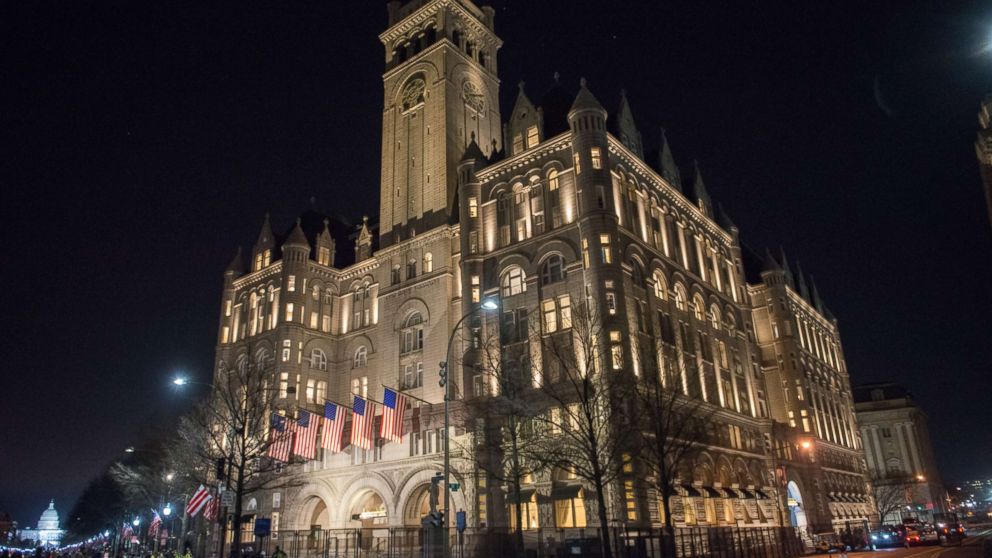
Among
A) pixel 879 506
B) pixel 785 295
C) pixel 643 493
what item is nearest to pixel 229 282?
pixel 643 493

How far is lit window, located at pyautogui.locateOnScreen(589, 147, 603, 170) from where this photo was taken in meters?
49.4

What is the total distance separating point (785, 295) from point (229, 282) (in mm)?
61472

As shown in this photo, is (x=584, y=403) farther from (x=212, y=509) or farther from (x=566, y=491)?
(x=212, y=509)

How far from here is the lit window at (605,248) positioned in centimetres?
4653

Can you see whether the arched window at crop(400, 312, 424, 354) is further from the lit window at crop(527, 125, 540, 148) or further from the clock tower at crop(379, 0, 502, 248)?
the lit window at crop(527, 125, 540, 148)

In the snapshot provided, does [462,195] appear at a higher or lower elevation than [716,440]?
higher

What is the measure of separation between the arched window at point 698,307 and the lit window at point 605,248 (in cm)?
1379

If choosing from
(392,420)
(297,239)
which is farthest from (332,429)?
(297,239)

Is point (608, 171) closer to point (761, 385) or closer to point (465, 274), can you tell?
point (465, 274)

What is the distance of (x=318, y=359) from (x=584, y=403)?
39.7m

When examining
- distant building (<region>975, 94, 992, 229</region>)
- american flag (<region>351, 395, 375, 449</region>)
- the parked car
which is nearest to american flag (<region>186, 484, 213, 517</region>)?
american flag (<region>351, 395, 375, 449</region>)

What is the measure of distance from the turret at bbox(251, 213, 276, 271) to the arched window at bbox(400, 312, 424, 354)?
22013 mm

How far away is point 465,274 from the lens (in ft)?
176

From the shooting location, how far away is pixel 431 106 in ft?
225
